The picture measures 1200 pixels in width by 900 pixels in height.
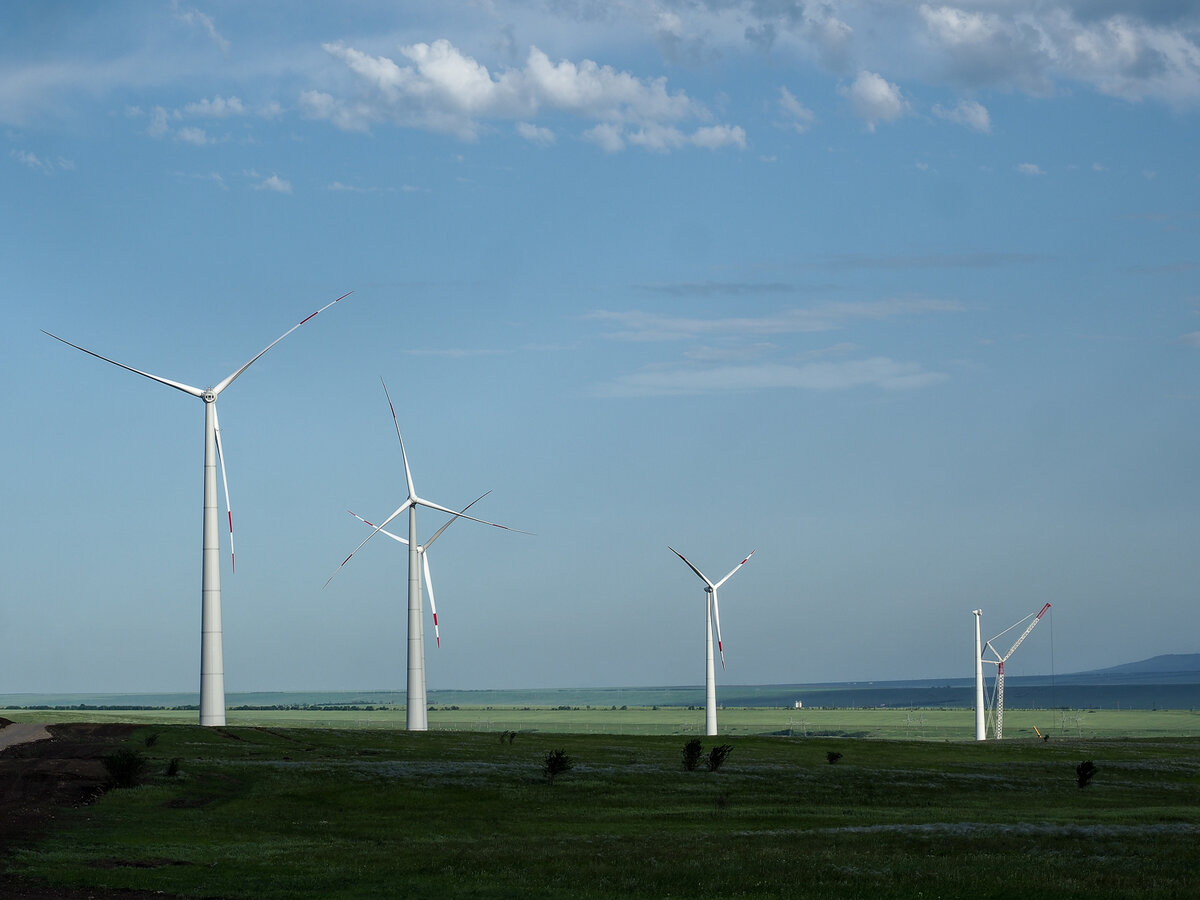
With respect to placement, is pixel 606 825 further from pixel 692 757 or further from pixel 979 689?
pixel 979 689

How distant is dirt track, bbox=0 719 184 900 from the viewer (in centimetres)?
3184

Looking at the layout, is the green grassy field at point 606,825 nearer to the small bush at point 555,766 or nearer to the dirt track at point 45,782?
the small bush at point 555,766

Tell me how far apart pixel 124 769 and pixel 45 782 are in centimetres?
309

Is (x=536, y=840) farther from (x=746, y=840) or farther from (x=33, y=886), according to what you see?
(x=33, y=886)

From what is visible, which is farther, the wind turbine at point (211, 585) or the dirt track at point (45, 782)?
the wind turbine at point (211, 585)

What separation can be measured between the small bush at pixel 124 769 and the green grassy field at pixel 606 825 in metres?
1.24

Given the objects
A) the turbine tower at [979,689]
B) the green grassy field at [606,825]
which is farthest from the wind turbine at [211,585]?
the turbine tower at [979,689]

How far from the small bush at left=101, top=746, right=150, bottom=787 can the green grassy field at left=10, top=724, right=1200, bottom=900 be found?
4.08 feet

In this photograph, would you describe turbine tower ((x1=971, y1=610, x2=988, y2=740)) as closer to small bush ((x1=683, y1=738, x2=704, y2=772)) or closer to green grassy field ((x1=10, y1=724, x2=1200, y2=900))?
green grassy field ((x1=10, y1=724, x2=1200, y2=900))

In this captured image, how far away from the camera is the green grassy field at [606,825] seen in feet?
112

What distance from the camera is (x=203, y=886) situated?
110ft

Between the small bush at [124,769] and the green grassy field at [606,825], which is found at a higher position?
the small bush at [124,769]

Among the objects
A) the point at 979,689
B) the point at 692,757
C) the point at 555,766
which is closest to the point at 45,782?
the point at 555,766

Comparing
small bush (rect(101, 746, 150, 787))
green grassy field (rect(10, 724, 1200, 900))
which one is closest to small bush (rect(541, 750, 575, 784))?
green grassy field (rect(10, 724, 1200, 900))
